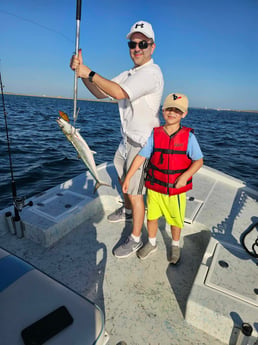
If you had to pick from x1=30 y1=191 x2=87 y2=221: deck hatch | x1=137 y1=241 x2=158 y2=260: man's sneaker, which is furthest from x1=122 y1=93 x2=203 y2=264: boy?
x1=30 y1=191 x2=87 y2=221: deck hatch

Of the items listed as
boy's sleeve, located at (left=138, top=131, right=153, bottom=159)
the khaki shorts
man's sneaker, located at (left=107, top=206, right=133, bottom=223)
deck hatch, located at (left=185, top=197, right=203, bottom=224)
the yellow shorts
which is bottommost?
man's sneaker, located at (left=107, top=206, right=133, bottom=223)

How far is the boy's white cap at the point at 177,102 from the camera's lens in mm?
2337

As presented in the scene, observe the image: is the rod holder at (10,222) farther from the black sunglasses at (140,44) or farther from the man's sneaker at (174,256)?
the black sunglasses at (140,44)

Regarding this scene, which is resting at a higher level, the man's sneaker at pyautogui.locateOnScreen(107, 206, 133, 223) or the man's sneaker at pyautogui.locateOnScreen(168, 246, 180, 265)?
the man's sneaker at pyautogui.locateOnScreen(168, 246, 180, 265)

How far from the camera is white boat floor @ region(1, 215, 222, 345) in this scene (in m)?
2.11

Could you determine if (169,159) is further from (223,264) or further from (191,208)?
(191,208)

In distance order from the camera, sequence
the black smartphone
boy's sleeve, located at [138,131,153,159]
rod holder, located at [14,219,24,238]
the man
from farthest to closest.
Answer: rod holder, located at [14,219,24,238], boy's sleeve, located at [138,131,153,159], the man, the black smartphone

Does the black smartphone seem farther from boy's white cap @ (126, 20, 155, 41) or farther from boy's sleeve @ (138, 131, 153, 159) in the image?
boy's white cap @ (126, 20, 155, 41)

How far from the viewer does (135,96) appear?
212 centimetres

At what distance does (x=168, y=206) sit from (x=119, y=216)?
1283 mm

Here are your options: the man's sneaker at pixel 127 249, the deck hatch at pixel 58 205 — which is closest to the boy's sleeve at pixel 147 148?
the man's sneaker at pixel 127 249

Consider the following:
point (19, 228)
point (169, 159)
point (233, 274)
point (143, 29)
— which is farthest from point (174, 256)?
point (143, 29)

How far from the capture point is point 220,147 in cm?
1575

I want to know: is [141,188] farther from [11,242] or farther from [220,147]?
[220,147]
